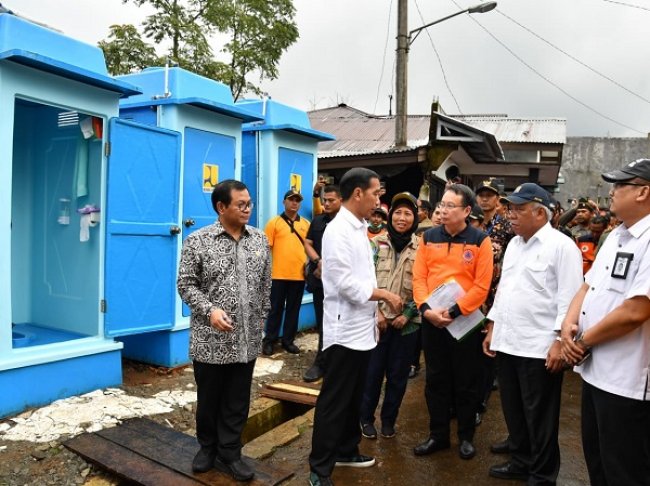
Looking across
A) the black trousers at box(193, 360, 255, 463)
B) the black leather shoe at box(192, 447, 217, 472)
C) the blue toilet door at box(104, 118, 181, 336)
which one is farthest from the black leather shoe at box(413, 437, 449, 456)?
the blue toilet door at box(104, 118, 181, 336)

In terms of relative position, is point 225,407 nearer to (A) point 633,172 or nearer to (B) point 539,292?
(B) point 539,292

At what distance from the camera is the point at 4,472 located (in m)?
3.16

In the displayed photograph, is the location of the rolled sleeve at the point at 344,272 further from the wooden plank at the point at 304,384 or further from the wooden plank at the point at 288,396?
the wooden plank at the point at 304,384

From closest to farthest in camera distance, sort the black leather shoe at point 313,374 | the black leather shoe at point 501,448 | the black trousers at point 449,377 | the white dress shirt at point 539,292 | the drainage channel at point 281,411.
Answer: the white dress shirt at point 539,292 → the black trousers at point 449,377 → the black leather shoe at point 501,448 → the drainage channel at point 281,411 → the black leather shoe at point 313,374

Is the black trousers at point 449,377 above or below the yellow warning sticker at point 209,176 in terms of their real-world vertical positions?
below

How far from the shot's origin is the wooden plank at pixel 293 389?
4.62 meters

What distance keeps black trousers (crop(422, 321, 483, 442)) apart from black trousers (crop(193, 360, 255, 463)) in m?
1.28

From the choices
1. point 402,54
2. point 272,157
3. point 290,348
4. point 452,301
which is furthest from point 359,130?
point 452,301

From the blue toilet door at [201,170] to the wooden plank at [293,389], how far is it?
1.26 metres

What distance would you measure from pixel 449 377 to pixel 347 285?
121 centimetres

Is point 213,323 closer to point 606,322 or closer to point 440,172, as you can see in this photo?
point 606,322

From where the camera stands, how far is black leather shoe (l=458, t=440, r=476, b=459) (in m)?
3.52

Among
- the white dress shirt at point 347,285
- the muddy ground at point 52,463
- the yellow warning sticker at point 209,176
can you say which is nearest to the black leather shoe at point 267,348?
the muddy ground at point 52,463

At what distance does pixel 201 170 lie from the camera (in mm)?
5566
